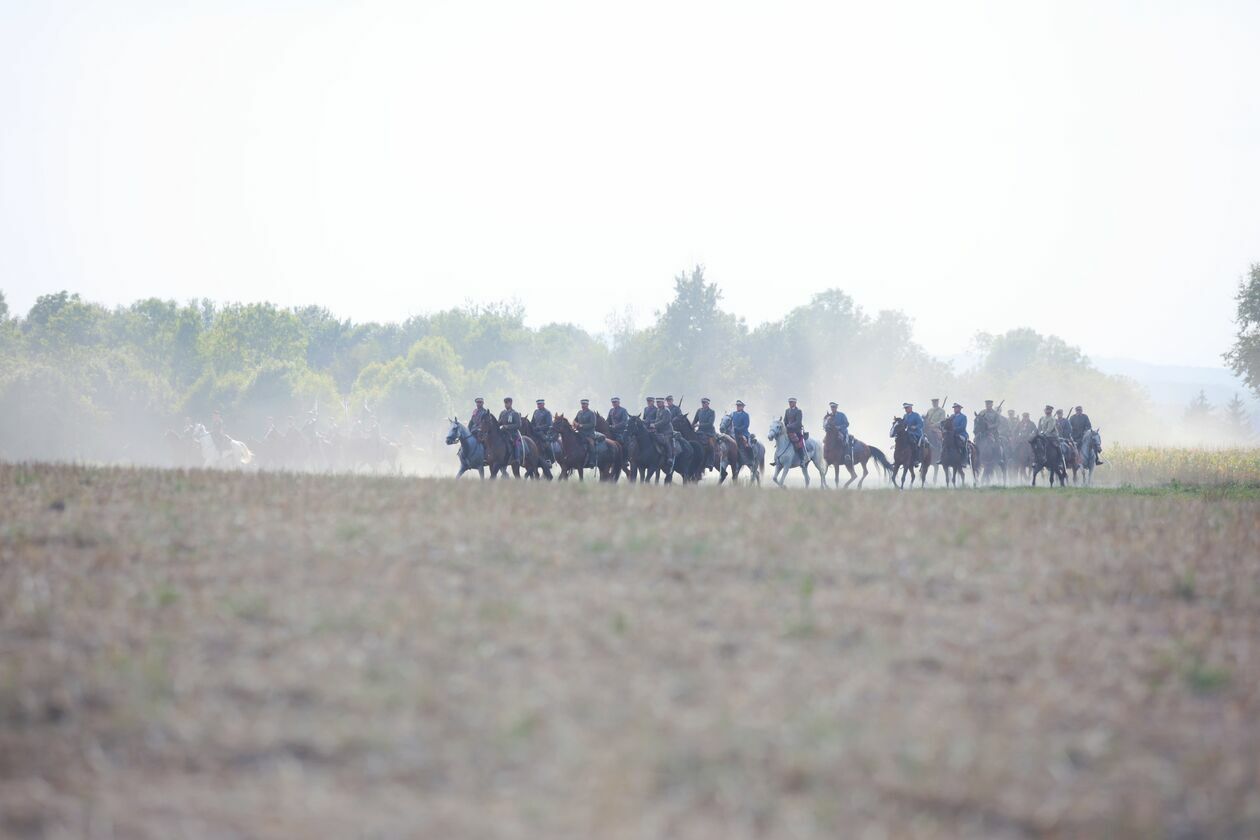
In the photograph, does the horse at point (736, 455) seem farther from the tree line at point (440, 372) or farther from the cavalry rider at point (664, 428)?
the tree line at point (440, 372)

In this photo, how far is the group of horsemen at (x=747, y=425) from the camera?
36062 millimetres

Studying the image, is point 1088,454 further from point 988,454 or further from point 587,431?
point 587,431

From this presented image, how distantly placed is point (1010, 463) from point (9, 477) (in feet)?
116

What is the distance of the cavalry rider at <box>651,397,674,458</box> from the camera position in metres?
36.7

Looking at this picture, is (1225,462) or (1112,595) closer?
(1112,595)

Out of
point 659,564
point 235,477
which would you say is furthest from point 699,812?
point 235,477

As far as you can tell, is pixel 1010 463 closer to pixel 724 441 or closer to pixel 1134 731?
pixel 724 441

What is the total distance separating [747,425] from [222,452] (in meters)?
20.8

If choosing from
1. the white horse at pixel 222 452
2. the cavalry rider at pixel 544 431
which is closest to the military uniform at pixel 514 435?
the cavalry rider at pixel 544 431

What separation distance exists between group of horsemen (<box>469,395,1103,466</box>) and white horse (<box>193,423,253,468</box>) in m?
12.8

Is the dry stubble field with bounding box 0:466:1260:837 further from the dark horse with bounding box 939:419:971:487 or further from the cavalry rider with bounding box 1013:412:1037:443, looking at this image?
the cavalry rider with bounding box 1013:412:1037:443

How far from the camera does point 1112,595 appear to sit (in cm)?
1416

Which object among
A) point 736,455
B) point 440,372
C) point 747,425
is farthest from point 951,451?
point 440,372

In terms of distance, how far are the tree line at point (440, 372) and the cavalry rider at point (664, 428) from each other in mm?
49364
